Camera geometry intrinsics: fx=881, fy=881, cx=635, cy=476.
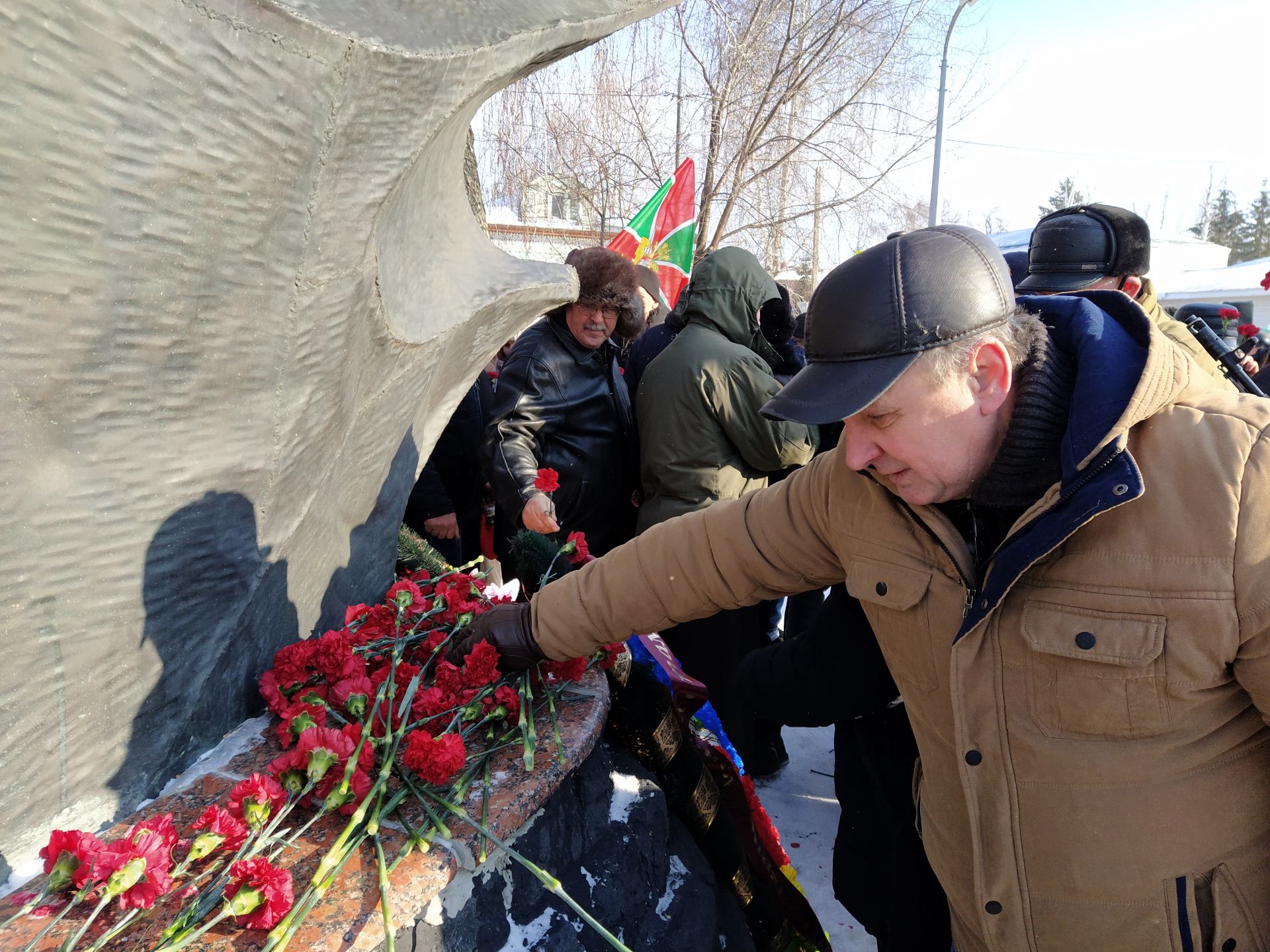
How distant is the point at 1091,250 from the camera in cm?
287

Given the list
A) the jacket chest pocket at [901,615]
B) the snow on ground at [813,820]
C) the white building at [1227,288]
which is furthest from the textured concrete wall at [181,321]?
the white building at [1227,288]

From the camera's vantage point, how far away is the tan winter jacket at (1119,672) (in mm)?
1168

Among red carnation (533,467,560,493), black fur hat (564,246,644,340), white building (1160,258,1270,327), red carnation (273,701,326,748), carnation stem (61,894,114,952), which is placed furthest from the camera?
white building (1160,258,1270,327)

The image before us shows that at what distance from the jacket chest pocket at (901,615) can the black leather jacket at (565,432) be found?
1.59 meters

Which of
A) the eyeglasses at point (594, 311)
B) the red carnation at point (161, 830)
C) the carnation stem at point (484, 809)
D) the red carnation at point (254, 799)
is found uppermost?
the eyeglasses at point (594, 311)

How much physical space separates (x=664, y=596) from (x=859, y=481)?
1.52 feet

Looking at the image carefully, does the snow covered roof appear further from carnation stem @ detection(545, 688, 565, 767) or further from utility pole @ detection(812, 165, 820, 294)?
carnation stem @ detection(545, 688, 565, 767)

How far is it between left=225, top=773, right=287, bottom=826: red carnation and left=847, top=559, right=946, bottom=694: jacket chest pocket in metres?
1.00

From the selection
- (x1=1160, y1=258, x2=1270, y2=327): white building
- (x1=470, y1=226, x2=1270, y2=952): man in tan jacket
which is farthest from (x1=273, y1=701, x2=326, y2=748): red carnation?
(x1=1160, y1=258, x2=1270, y2=327): white building

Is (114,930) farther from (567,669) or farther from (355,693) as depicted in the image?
(567,669)

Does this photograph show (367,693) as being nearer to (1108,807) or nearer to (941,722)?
(941,722)

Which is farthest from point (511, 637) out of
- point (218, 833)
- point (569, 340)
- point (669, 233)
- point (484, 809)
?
point (669, 233)

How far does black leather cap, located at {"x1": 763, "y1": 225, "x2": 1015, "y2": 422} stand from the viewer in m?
1.26

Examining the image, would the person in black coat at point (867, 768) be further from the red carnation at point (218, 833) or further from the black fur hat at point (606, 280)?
the black fur hat at point (606, 280)
